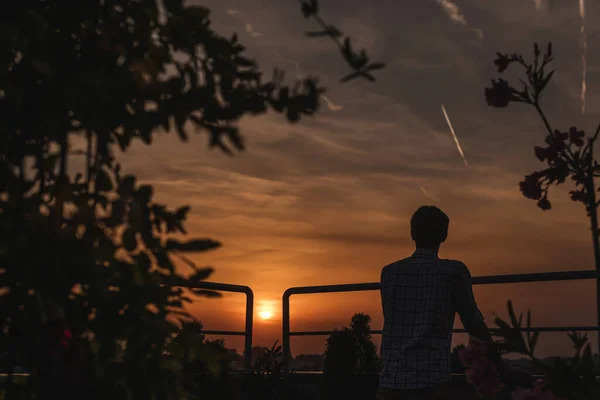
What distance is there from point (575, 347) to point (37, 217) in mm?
2080

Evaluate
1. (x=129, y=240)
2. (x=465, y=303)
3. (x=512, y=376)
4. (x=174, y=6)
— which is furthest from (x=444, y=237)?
(x=129, y=240)

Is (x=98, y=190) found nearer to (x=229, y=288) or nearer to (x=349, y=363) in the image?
(x=349, y=363)

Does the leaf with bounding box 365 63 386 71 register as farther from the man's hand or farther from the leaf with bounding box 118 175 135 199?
the man's hand

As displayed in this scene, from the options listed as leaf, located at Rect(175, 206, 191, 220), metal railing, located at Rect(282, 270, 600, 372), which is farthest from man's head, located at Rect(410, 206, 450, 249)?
leaf, located at Rect(175, 206, 191, 220)

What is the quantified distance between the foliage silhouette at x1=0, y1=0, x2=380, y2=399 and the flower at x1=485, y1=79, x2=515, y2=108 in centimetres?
89

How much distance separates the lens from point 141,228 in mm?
2174

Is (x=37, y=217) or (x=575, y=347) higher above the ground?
(x=37, y=217)

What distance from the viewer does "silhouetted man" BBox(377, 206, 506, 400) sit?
4070 mm

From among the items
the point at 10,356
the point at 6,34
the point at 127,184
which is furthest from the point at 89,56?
the point at 10,356

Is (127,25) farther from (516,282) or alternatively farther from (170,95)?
(516,282)

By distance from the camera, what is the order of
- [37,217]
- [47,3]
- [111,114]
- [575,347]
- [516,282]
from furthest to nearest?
[516,282] < [575,347] < [47,3] < [111,114] < [37,217]

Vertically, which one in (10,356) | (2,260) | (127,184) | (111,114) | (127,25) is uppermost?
(127,25)

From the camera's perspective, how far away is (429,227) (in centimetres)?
437

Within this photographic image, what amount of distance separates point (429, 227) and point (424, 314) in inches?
19.8
